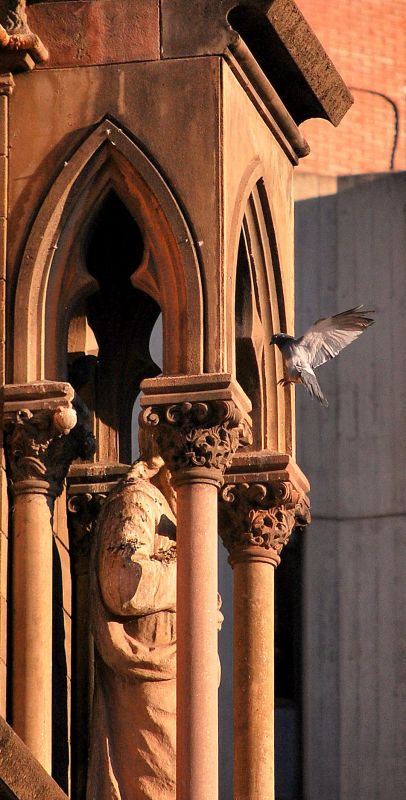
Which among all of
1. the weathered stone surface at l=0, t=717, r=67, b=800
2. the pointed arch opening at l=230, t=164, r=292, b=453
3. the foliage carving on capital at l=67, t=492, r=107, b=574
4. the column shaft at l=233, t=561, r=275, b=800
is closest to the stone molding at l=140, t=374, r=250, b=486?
the pointed arch opening at l=230, t=164, r=292, b=453

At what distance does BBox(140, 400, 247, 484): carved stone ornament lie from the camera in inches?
600

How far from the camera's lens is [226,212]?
51.2 feet

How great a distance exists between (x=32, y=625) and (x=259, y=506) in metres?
1.85

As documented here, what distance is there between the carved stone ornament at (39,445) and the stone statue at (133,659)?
0.38 meters

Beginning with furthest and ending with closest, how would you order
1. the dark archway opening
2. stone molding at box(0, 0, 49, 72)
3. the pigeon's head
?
the dark archway opening → the pigeon's head → stone molding at box(0, 0, 49, 72)

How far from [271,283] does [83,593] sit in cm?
202

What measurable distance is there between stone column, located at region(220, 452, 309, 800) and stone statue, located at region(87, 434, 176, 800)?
1.07 m

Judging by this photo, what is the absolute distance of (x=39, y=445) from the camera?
1542 centimetres

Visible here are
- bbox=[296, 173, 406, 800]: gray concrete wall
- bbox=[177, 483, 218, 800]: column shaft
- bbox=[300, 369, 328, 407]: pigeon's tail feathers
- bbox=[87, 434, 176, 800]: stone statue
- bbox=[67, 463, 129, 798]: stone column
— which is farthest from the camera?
bbox=[296, 173, 406, 800]: gray concrete wall

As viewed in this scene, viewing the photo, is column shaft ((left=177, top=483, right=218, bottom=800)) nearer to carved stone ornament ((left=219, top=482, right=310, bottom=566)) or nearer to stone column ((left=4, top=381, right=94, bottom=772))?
stone column ((left=4, top=381, right=94, bottom=772))

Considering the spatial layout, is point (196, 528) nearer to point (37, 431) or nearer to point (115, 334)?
point (37, 431)

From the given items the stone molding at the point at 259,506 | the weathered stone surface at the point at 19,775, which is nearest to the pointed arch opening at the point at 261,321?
the stone molding at the point at 259,506

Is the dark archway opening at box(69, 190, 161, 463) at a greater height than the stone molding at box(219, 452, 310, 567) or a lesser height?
greater

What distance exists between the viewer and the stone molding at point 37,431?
1536 cm
